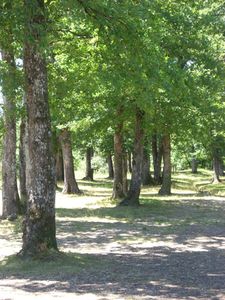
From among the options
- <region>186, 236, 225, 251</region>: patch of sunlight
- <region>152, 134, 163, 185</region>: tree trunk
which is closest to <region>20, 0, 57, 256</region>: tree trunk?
<region>186, 236, 225, 251</region>: patch of sunlight

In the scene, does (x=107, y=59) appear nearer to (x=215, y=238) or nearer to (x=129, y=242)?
(x=129, y=242)

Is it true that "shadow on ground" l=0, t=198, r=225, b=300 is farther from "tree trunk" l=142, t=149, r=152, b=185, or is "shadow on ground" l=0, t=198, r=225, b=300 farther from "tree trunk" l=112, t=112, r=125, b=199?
"tree trunk" l=142, t=149, r=152, b=185

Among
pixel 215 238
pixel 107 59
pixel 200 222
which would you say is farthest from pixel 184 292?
pixel 200 222

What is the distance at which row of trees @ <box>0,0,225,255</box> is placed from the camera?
397 inches

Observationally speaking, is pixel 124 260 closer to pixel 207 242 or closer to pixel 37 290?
Result: pixel 37 290

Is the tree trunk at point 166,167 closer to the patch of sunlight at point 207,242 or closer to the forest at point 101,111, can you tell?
the forest at point 101,111

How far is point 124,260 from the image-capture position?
11359mm

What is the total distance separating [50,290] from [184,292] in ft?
7.19

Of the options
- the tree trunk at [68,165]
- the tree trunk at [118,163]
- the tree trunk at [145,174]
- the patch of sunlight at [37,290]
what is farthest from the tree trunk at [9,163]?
the tree trunk at [145,174]

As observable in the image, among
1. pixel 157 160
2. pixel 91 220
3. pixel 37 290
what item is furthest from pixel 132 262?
pixel 157 160

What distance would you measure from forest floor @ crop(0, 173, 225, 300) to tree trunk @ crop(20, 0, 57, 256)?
1.70ft

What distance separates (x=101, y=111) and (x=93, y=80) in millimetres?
8275

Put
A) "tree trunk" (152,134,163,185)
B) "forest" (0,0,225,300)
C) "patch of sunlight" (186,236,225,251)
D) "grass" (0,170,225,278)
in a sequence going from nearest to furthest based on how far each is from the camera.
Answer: "forest" (0,0,225,300), "grass" (0,170,225,278), "patch of sunlight" (186,236,225,251), "tree trunk" (152,134,163,185)

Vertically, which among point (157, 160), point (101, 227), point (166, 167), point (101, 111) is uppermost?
point (101, 111)
